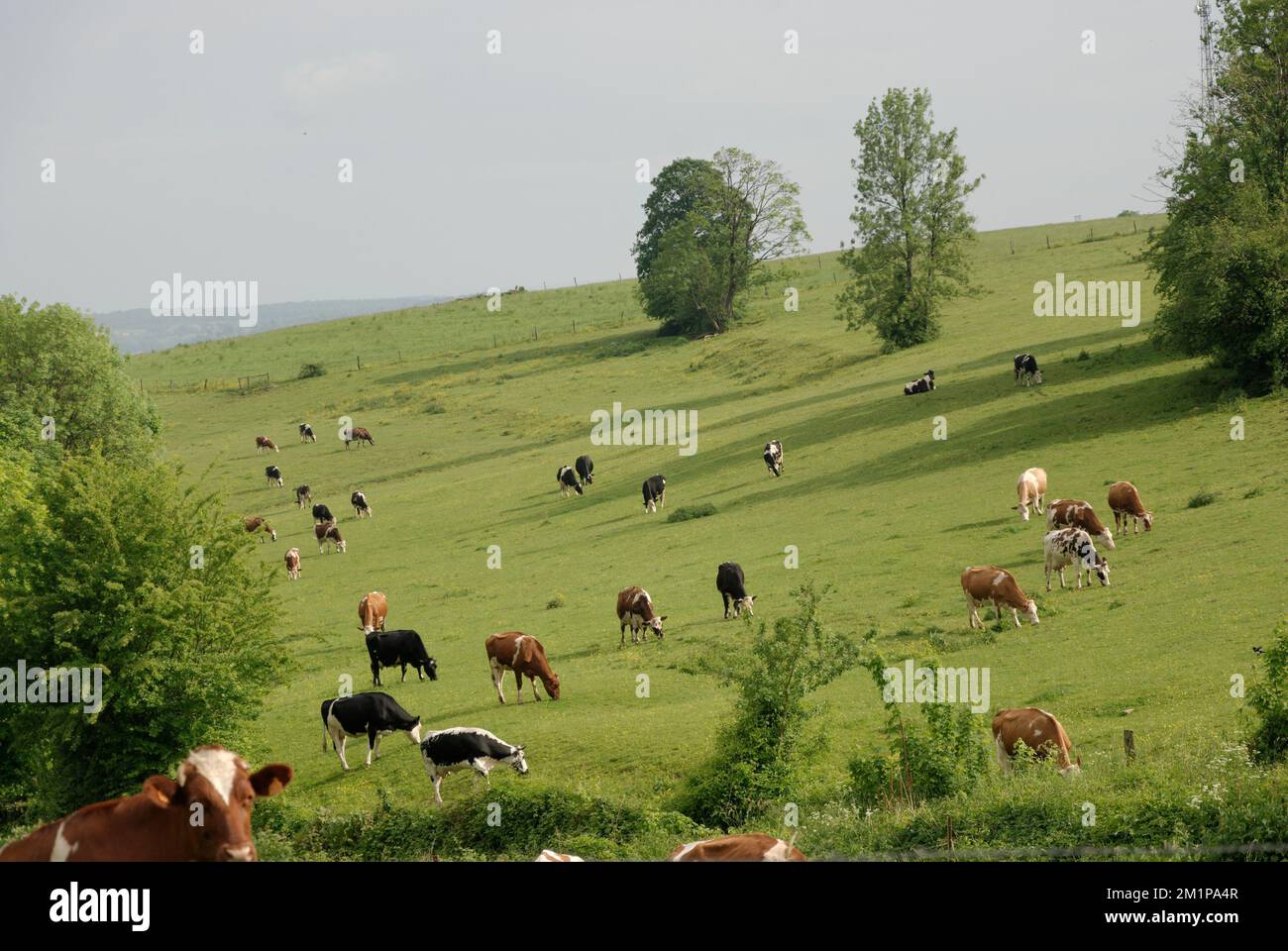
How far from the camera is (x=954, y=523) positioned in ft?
109

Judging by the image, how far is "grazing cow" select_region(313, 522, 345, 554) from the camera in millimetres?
44919

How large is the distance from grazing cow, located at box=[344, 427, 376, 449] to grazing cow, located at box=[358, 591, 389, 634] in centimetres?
3414

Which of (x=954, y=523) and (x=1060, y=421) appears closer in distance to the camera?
(x=954, y=523)

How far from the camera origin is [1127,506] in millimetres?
29562

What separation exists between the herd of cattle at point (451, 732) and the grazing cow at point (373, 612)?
38 millimetres

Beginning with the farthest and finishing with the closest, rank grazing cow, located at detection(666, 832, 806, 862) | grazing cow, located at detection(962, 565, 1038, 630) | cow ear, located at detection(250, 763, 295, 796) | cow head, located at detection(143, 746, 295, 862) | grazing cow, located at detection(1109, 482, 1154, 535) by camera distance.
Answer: grazing cow, located at detection(1109, 482, 1154, 535) → grazing cow, located at detection(962, 565, 1038, 630) → grazing cow, located at detection(666, 832, 806, 862) → cow ear, located at detection(250, 763, 295, 796) → cow head, located at detection(143, 746, 295, 862)

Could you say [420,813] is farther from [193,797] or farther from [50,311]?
[50,311]

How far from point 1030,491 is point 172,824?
3027cm

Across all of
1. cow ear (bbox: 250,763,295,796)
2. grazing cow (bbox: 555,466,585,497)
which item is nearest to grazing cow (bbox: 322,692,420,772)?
cow ear (bbox: 250,763,295,796)

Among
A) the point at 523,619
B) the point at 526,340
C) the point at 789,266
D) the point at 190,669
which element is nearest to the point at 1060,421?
the point at 523,619

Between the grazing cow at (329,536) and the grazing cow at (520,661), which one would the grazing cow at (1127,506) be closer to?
the grazing cow at (520,661)

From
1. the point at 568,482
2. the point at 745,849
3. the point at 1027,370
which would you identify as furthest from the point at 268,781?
the point at 1027,370

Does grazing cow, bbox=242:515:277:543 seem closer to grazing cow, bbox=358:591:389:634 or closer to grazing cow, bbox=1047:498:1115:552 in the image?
grazing cow, bbox=358:591:389:634
